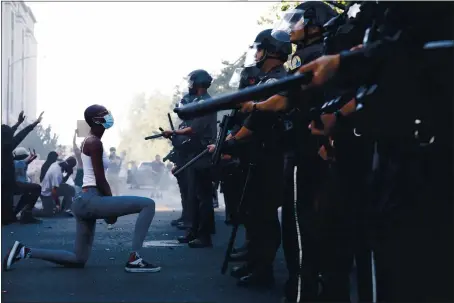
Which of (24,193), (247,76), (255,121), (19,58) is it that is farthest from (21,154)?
(19,58)

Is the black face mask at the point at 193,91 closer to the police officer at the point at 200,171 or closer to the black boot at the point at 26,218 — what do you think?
the police officer at the point at 200,171

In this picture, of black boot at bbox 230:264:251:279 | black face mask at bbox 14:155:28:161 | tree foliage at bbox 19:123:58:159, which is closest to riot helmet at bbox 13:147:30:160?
black face mask at bbox 14:155:28:161

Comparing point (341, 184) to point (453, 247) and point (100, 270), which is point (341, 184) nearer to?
point (453, 247)

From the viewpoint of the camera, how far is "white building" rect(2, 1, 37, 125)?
52.0 m

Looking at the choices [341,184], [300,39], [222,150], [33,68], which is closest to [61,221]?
[222,150]

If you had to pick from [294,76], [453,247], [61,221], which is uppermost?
[294,76]

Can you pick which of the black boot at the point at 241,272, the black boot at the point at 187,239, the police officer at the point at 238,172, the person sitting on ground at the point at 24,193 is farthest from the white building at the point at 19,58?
the black boot at the point at 241,272

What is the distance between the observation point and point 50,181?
18469 mm

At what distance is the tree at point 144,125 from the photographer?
336ft

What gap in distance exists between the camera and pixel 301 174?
4.88m

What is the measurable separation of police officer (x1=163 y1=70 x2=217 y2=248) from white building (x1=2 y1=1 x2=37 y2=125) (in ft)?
131

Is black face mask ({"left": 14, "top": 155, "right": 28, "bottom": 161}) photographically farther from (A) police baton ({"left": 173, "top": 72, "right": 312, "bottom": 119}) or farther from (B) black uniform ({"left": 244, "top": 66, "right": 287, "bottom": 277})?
(A) police baton ({"left": 173, "top": 72, "right": 312, "bottom": 119})

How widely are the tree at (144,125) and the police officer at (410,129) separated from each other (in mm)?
91720

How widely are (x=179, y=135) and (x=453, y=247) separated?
7.64 meters
